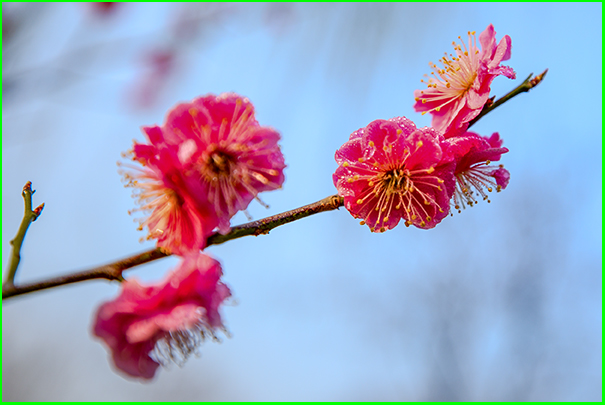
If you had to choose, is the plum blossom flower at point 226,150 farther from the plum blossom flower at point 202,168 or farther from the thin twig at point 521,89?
the thin twig at point 521,89

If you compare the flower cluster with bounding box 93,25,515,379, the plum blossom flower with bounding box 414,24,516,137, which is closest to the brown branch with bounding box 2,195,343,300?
the flower cluster with bounding box 93,25,515,379

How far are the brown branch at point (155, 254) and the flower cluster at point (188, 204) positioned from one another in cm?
3

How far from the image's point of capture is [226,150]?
3.52 feet

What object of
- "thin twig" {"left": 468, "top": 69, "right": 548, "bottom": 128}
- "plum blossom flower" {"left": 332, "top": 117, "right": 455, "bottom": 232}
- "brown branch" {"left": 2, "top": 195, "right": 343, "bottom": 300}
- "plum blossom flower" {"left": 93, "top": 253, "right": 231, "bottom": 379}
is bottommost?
"plum blossom flower" {"left": 93, "top": 253, "right": 231, "bottom": 379}

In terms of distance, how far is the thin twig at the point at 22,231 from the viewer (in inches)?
37.2

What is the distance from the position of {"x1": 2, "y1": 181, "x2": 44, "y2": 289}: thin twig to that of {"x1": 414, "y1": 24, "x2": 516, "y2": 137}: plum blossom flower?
41.1 inches

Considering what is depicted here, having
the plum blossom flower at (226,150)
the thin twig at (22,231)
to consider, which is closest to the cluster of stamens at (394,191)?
the plum blossom flower at (226,150)

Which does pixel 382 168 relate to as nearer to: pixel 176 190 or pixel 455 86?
pixel 455 86

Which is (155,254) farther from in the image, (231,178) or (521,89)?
(521,89)

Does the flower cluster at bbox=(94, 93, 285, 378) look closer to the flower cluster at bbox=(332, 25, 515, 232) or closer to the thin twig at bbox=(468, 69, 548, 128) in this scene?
the flower cluster at bbox=(332, 25, 515, 232)

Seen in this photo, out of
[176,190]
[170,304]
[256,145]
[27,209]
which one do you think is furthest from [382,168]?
[27,209]

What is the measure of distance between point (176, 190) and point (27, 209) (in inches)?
13.9

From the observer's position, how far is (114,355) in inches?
35.3

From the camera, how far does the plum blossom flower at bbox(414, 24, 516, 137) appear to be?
1.18 metres
